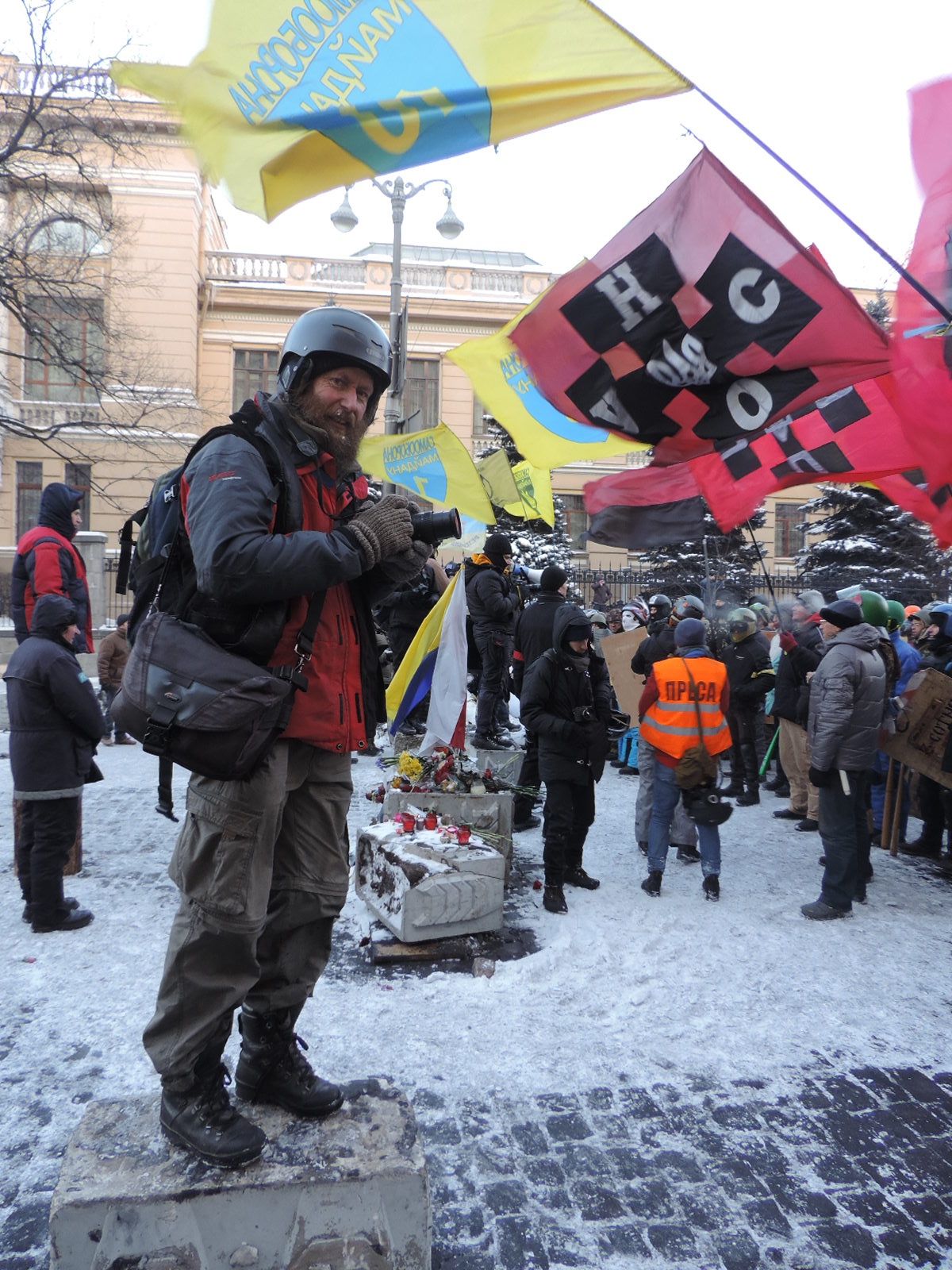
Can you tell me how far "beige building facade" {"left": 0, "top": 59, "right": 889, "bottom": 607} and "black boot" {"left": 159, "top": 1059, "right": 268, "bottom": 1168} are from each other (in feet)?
80.7

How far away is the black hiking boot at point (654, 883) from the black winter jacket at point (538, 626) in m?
2.05

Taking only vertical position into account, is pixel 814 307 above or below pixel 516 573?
above

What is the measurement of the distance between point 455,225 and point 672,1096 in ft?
56.3

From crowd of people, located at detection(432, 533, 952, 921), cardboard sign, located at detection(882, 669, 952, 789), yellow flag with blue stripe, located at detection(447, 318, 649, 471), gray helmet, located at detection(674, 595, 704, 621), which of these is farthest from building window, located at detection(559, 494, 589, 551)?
yellow flag with blue stripe, located at detection(447, 318, 649, 471)

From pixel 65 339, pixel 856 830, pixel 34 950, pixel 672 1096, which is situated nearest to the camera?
pixel 672 1096

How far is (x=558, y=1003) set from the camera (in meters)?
4.11

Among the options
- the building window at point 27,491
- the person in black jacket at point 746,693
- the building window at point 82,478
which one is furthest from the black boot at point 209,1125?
the building window at point 27,491

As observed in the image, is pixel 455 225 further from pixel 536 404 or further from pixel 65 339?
pixel 536 404

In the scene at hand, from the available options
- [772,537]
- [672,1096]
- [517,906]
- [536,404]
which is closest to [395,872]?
[517,906]

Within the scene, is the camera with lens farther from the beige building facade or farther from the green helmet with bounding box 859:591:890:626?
the beige building facade

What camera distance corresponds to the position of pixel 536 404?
18.9ft

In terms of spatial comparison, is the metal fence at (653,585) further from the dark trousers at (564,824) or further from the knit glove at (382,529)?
the knit glove at (382,529)

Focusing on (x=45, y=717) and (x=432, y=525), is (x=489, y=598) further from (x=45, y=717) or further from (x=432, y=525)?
(x=432, y=525)

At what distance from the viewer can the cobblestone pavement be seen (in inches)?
99.0
